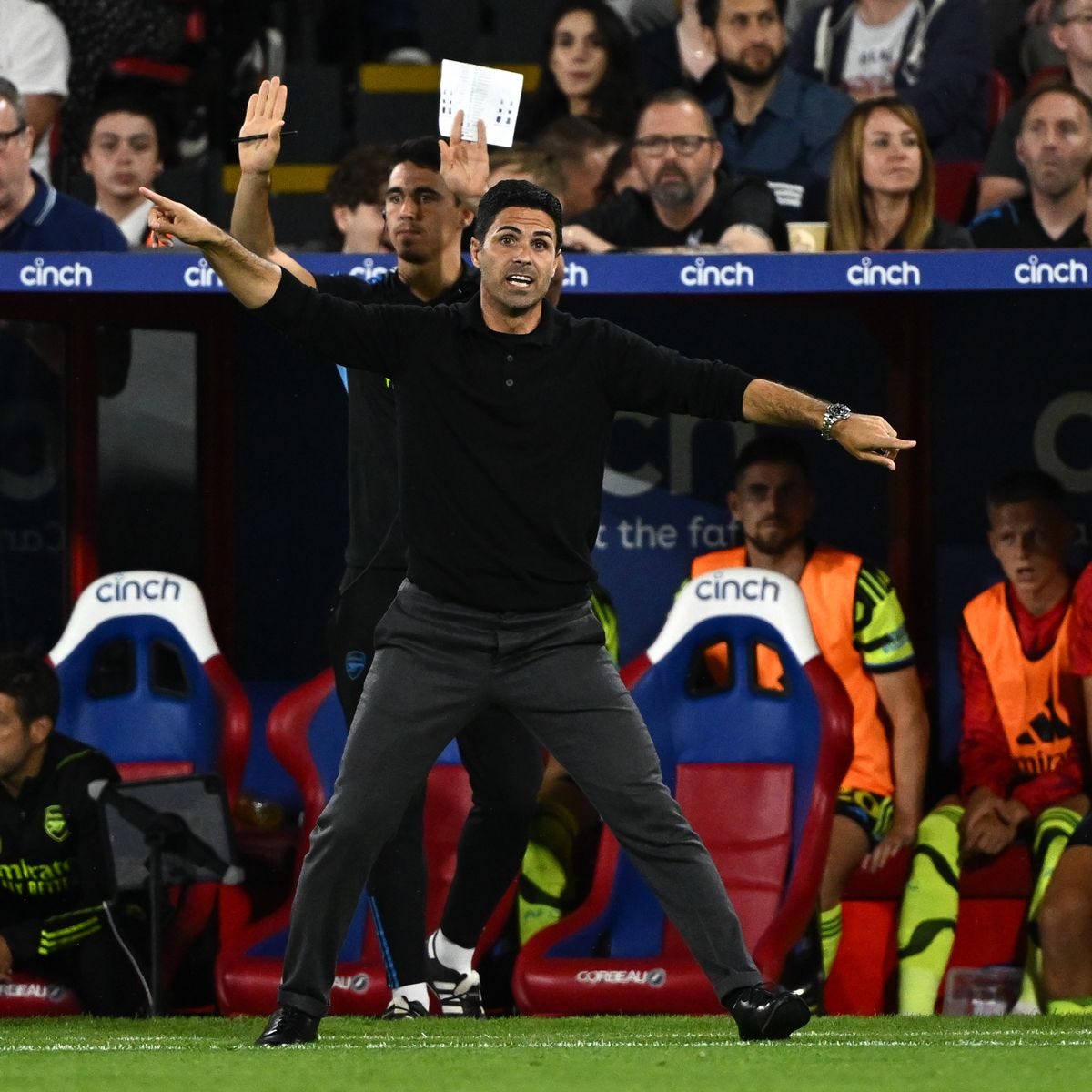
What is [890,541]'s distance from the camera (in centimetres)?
863

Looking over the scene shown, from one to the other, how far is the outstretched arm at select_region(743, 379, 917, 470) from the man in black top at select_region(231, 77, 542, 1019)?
1095mm

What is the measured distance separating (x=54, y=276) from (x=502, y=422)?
2.46 m

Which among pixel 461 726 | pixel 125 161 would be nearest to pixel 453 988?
pixel 461 726

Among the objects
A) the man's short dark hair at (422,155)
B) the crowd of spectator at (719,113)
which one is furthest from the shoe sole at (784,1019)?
the crowd of spectator at (719,113)

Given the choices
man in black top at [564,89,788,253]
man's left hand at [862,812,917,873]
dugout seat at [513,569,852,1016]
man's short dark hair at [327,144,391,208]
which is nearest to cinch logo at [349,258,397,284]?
man's short dark hair at [327,144,391,208]

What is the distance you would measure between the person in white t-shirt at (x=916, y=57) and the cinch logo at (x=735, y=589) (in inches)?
103

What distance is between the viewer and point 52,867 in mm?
7500

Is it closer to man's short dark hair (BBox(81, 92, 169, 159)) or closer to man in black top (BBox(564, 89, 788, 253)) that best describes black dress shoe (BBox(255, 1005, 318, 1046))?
man in black top (BBox(564, 89, 788, 253))

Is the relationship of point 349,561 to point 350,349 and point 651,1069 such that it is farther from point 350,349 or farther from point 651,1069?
point 651,1069

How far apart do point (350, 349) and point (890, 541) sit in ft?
11.4

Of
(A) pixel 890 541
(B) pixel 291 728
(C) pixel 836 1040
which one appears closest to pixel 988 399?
(A) pixel 890 541

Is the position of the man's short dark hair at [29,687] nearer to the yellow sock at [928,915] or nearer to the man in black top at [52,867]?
the man in black top at [52,867]

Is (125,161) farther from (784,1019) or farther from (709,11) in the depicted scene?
(784,1019)

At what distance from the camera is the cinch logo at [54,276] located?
7594mm
